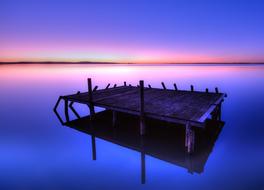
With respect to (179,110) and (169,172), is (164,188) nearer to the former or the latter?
(169,172)

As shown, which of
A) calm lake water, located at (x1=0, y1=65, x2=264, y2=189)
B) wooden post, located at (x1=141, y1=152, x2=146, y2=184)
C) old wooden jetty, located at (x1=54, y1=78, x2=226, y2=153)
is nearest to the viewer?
calm lake water, located at (x1=0, y1=65, x2=264, y2=189)

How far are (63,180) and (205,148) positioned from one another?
606 centimetres

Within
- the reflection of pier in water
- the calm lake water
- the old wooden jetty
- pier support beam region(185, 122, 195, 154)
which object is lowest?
the calm lake water

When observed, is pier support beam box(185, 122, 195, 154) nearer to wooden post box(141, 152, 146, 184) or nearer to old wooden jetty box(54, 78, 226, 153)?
old wooden jetty box(54, 78, 226, 153)

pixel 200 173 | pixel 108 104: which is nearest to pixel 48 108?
pixel 108 104

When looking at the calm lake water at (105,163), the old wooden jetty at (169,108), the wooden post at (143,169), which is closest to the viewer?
the calm lake water at (105,163)

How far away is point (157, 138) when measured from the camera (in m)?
9.38

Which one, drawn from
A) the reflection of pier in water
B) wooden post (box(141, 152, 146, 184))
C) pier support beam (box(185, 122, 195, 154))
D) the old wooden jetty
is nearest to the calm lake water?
wooden post (box(141, 152, 146, 184))

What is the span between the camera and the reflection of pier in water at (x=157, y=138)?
7586 millimetres

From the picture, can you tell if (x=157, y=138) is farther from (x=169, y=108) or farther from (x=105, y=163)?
(x=105, y=163)

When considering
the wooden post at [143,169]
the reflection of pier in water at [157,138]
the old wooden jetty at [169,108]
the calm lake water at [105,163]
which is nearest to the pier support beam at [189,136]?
the old wooden jetty at [169,108]

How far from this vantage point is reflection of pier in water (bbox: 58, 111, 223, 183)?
759cm

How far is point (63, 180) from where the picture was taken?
7.29 metres

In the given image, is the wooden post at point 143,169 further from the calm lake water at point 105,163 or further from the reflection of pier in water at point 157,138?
the calm lake water at point 105,163
